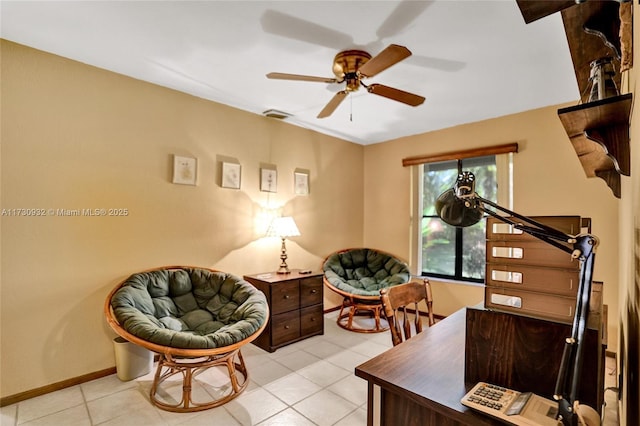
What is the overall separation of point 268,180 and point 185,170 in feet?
3.28

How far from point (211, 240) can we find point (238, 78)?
1.64 metres

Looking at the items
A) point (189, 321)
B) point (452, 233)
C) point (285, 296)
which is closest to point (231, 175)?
point (285, 296)

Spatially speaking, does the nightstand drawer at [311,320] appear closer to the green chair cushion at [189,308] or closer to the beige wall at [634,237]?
the green chair cushion at [189,308]

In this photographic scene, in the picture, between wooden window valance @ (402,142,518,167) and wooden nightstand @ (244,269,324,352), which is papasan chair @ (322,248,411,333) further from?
wooden window valance @ (402,142,518,167)

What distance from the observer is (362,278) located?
4496 mm

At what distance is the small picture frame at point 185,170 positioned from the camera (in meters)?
3.13

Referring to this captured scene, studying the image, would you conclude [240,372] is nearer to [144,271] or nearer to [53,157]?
[144,271]

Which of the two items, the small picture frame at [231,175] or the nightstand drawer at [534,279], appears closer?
the nightstand drawer at [534,279]

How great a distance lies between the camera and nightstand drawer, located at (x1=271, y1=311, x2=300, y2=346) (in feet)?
10.7

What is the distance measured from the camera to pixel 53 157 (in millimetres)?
2475

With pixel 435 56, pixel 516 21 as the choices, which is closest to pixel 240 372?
pixel 435 56

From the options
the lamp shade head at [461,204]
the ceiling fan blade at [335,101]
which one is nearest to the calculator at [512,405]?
the lamp shade head at [461,204]

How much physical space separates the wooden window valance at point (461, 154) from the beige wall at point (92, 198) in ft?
7.25

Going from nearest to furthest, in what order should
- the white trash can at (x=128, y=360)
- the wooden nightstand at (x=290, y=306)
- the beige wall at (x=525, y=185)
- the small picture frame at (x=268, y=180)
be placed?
the white trash can at (x=128, y=360)
the beige wall at (x=525, y=185)
the wooden nightstand at (x=290, y=306)
the small picture frame at (x=268, y=180)
